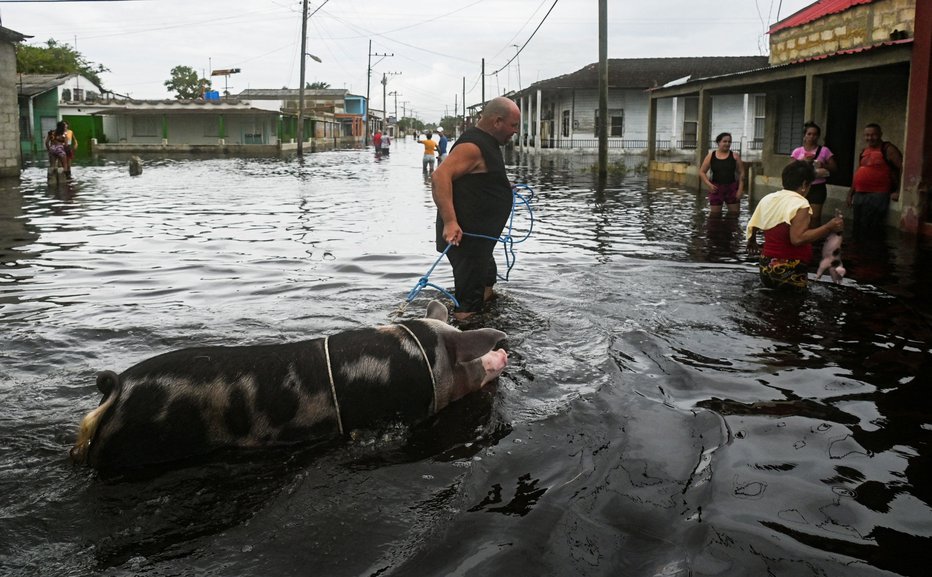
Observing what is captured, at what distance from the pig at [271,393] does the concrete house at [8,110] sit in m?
26.0

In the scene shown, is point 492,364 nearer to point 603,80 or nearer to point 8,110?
point 603,80

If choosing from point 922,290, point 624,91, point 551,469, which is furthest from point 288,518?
point 624,91

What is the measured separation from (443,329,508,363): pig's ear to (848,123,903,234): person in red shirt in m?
9.81

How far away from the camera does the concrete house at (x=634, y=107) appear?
141 feet

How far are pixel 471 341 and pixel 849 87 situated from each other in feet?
53.5

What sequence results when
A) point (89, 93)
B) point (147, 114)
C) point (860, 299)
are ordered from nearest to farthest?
Answer: point (860, 299), point (147, 114), point (89, 93)

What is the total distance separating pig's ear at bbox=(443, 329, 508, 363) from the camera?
15.5ft

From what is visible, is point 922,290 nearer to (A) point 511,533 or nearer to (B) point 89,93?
→ (A) point 511,533

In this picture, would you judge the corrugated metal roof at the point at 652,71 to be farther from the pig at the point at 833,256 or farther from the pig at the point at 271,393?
the pig at the point at 271,393

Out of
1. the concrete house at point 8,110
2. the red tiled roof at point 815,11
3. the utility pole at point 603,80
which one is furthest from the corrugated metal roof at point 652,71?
the concrete house at point 8,110

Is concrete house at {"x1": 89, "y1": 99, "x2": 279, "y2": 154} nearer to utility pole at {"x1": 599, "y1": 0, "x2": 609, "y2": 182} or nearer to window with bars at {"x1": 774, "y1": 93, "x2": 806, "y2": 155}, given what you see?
utility pole at {"x1": 599, "y1": 0, "x2": 609, "y2": 182}

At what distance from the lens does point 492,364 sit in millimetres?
5055

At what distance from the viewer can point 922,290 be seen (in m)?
8.22

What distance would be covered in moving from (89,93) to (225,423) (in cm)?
6992
